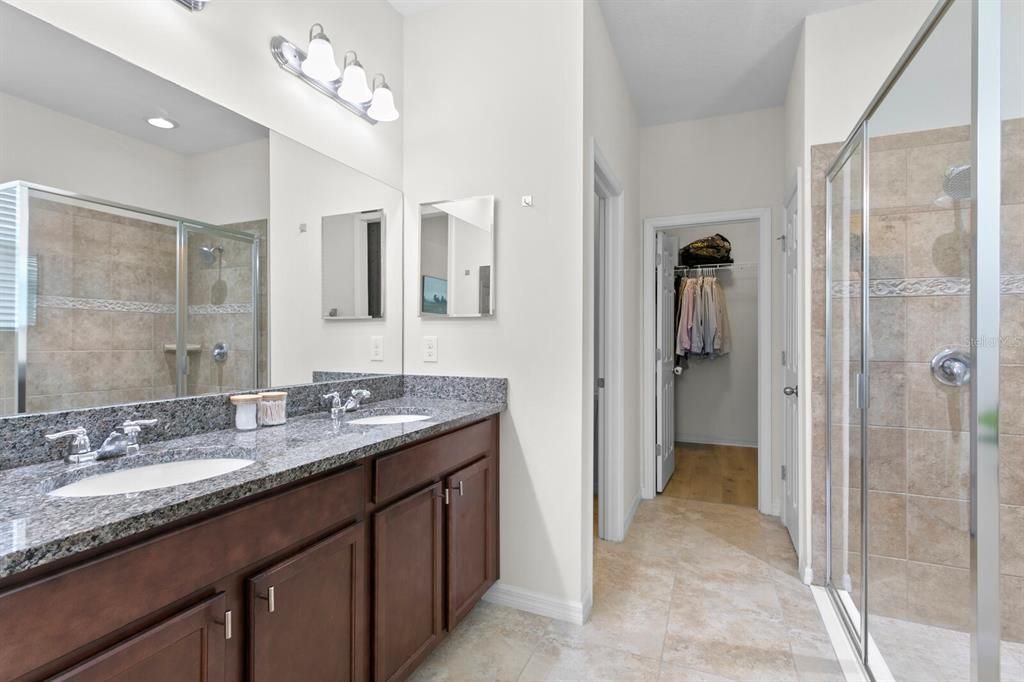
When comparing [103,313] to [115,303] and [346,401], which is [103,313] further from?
[346,401]

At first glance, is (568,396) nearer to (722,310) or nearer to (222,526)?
(222,526)

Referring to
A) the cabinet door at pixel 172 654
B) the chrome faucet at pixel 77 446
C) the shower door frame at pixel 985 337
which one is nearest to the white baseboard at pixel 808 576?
the shower door frame at pixel 985 337

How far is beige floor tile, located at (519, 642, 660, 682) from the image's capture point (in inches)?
67.8

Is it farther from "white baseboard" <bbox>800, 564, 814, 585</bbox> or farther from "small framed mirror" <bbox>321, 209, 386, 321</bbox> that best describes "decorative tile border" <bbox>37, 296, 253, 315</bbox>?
"white baseboard" <bbox>800, 564, 814, 585</bbox>

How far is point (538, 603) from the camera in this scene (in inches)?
83.4

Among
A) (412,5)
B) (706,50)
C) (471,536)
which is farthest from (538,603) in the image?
(706,50)

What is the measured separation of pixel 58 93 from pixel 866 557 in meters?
2.94

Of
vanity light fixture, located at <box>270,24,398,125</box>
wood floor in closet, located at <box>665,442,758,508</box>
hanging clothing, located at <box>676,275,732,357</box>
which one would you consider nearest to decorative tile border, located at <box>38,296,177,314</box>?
vanity light fixture, located at <box>270,24,398,125</box>

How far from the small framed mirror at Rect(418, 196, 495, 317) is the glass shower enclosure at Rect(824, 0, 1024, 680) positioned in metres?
1.48

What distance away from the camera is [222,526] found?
991 mm

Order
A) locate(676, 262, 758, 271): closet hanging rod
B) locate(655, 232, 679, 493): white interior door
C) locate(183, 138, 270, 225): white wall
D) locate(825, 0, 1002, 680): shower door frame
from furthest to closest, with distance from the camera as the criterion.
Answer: locate(676, 262, 758, 271): closet hanging rod < locate(655, 232, 679, 493): white interior door < locate(183, 138, 270, 225): white wall < locate(825, 0, 1002, 680): shower door frame

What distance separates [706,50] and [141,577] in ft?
10.6

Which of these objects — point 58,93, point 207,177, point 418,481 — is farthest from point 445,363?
point 58,93

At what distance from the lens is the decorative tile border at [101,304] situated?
1.22 metres
